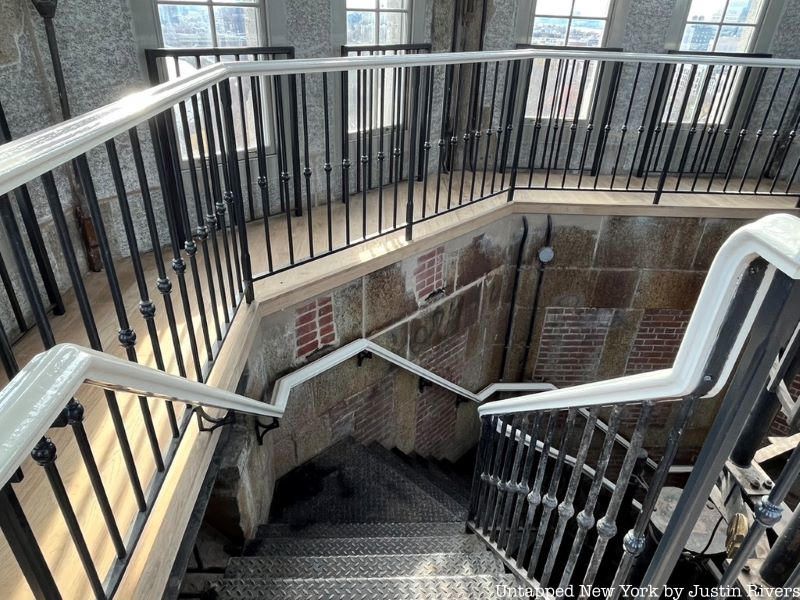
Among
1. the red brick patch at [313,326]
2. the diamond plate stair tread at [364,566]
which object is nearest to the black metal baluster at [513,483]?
the diamond plate stair tread at [364,566]

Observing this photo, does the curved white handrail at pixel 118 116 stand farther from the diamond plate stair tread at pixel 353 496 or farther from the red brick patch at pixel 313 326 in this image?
the diamond plate stair tread at pixel 353 496

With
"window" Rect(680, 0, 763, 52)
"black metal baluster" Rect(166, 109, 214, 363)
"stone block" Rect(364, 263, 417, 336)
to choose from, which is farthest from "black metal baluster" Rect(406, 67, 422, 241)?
"window" Rect(680, 0, 763, 52)

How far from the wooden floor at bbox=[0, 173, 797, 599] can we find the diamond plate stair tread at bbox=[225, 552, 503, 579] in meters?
0.79

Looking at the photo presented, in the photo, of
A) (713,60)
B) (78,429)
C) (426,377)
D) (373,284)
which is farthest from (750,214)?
(78,429)

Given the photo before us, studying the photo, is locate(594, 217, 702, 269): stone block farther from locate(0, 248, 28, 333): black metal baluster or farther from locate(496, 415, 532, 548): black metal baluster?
locate(0, 248, 28, 333): black metal baluster

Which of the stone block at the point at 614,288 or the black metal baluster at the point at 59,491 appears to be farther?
the stone block at the point at 614,288

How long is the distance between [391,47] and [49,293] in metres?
2.48

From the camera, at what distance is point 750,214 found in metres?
3.73

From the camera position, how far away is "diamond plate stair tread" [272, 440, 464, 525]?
287 centimetres

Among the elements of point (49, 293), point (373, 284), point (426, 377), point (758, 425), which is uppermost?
point (758, 425)

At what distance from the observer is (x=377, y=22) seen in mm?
3459

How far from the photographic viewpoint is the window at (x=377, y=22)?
131 inches

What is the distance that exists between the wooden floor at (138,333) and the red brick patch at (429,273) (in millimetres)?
264

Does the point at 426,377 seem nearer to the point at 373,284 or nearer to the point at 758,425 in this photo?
the point at 373,284
